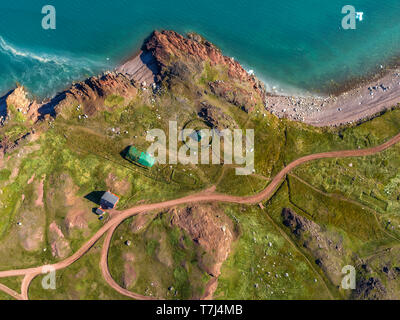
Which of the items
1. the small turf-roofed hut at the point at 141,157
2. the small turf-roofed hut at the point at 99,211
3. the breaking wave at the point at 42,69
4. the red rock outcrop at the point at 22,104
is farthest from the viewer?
the breaking wave at the point at 42,69

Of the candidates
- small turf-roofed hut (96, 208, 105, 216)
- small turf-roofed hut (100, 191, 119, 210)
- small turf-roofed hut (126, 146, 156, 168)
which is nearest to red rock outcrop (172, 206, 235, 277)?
small turf-roofed hut (126, 146, 156, 168)

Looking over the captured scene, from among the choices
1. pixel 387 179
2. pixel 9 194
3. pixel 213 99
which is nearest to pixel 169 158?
pixel 213 99

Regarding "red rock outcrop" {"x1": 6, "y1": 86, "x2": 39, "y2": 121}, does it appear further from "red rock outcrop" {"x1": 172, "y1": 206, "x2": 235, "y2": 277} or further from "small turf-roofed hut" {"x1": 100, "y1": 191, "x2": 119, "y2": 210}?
"red rock outcrop" {"x1": 172, "y1": 206, "x2": 235, "y2": 277}

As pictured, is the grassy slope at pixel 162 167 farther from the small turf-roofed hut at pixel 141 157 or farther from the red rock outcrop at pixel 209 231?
the red rock outcrop at pixel 209 231

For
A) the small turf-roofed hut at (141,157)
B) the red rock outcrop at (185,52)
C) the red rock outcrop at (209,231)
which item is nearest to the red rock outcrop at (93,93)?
the red rock outcrop at (185,52)

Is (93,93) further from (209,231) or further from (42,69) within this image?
(209,231)

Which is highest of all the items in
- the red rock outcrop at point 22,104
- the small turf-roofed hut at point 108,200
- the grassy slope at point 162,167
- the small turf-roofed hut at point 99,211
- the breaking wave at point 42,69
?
the breaking wave at point 42,69
